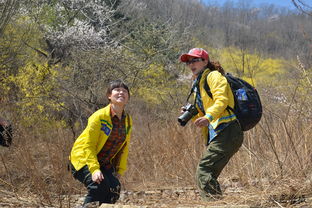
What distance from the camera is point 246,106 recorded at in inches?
117

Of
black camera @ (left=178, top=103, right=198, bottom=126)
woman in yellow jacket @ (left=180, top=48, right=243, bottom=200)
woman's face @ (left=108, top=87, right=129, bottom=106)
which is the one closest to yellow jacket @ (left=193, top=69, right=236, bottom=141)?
woman in yellow jacket @ (left=180, top=48, right=243, bottom=200)

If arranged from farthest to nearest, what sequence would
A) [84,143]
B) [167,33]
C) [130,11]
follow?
[130,11]
[167,33]
[84,143]

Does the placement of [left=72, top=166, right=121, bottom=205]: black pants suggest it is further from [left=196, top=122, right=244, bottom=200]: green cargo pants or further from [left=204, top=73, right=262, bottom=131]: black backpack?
[left=204, top=73, right=262, bottom=131]: black backpack

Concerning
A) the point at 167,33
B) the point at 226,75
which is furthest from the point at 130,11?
the point at 226,75

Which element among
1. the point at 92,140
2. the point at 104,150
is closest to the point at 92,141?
the point at 92,140

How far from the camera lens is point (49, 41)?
17.2 m

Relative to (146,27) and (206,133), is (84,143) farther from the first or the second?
(146,27)

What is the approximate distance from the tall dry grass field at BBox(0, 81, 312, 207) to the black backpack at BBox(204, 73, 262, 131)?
0.30 metres

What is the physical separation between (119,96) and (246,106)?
3.57 feet

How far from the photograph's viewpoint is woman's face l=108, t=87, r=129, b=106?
124 inches

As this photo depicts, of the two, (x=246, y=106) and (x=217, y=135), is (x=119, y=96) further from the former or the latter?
(x=246, y=106)

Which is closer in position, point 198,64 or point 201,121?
point 201,121

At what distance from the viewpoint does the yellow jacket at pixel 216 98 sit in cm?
286

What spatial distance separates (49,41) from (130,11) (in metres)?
6.51
